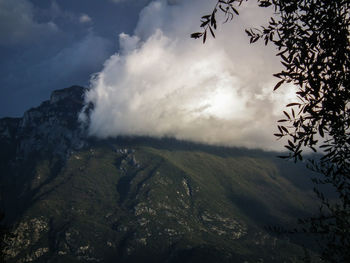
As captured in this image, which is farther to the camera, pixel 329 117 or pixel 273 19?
pixel 273 19

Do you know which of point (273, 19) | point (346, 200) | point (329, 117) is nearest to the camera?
point (329, 117)

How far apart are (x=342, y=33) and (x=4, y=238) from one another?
33.2 m

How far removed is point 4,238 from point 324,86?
32.6 meters

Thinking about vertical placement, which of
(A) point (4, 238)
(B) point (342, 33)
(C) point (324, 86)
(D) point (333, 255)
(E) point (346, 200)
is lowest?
(A) point (4, 238)

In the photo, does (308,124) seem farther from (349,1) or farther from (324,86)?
(349,1)

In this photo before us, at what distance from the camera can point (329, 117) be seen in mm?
8586

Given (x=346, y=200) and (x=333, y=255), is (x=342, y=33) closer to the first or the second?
(x=346, y=200)

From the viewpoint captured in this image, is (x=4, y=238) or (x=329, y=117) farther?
(x=4, y=238)

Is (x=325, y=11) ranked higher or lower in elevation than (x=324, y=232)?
higher

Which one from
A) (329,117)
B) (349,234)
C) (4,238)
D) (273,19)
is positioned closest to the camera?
(329,117)

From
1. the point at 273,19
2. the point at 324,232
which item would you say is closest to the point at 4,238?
the point at 324,232

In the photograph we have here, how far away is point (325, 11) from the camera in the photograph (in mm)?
8953

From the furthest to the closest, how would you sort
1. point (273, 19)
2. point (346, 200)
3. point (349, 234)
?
point (349, 234) < point (346, 200) < point (273, 19)

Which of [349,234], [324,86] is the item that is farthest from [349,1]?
[349,234]
